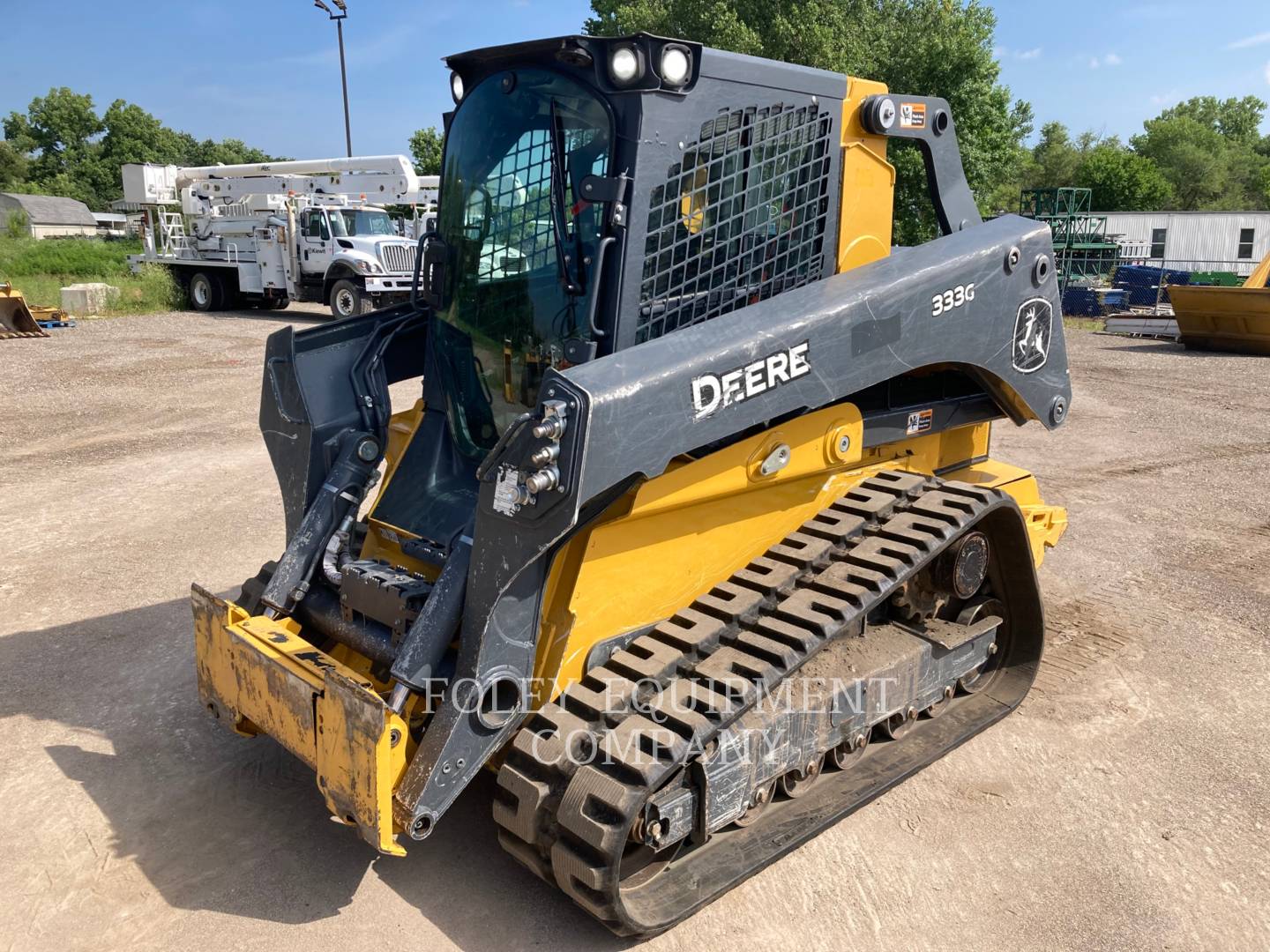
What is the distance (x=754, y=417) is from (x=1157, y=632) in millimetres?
3597

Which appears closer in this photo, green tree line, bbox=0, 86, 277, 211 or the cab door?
the cab door

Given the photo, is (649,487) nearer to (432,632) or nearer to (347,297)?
(432,632)

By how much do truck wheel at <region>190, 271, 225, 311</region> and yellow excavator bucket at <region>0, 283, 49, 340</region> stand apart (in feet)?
19.1

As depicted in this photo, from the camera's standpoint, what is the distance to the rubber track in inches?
114

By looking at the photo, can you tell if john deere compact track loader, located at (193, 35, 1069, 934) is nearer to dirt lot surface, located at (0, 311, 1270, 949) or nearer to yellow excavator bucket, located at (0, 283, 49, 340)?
dirt lot surface, located at (0, 311, 1270, 949)

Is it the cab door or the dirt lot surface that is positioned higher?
the cab door

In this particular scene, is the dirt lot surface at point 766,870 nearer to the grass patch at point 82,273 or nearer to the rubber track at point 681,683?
the rubber track at point 681,683

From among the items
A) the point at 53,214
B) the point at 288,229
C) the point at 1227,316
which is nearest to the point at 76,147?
the point at 53,214

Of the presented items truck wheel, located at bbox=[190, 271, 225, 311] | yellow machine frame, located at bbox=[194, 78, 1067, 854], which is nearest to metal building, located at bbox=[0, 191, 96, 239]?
truck wheel, located at bbox=[190, 271, 225, 311]

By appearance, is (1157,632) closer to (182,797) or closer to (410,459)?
(410,459)

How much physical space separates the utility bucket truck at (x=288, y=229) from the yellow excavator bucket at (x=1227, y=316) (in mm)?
14099

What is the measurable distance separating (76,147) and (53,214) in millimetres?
19021

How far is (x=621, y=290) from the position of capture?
127 inches

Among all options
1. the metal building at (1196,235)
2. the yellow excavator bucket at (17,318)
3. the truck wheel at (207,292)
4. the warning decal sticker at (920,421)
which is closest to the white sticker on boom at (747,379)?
the warning decal sticker at (920,421)
